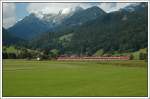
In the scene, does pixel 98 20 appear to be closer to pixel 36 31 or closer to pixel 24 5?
pixel 36 31

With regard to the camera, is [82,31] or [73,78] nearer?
[73,78]

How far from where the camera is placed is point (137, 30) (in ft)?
26.4

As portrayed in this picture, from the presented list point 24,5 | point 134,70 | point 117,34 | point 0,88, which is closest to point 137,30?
point 117,34

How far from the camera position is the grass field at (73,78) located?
6.69 meters

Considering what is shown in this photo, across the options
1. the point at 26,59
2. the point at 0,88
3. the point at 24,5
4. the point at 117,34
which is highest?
the point at 24,5

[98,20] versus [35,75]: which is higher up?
[98,20]

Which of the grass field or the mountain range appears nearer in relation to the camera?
the grass field

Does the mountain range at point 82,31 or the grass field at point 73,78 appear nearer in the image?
the grass field at point 73,78

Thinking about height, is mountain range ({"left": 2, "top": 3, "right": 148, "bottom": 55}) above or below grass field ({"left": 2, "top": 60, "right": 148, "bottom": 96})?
above

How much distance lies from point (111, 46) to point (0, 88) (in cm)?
299

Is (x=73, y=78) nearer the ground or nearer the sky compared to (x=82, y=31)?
nearer the ground

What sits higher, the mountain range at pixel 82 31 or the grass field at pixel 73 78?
the mountain range at pixel 82 31

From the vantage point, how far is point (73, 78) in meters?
7.00

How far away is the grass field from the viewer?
6.69m
